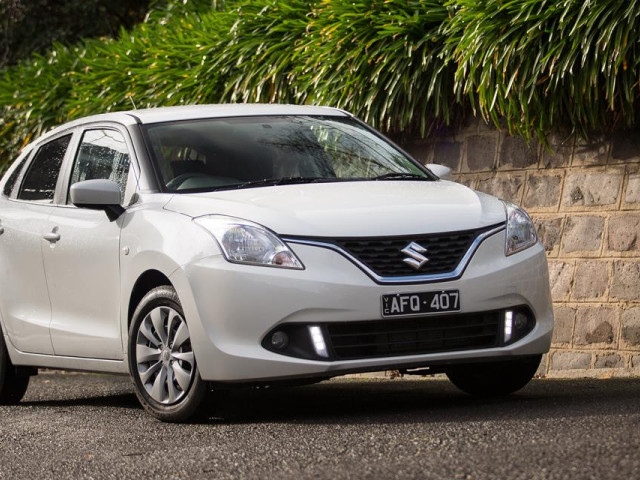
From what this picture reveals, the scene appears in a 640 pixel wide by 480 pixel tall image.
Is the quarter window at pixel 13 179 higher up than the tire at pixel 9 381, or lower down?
higher up

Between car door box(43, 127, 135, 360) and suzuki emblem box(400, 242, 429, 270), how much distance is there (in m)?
1.64

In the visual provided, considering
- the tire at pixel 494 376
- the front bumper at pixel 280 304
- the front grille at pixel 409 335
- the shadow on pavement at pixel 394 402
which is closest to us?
the front bumper at pixel 280 304

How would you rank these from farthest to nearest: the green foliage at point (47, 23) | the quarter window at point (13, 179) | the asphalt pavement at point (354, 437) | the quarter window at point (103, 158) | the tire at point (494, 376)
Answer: the green foliage at point (47, 23), the quarter window at point (13, 179), the quarter window at point (103, 158), the tire at point (494, 376), the asphalt pavement at point (354, 437)

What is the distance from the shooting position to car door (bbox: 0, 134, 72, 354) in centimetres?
803

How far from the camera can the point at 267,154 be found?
7543mm

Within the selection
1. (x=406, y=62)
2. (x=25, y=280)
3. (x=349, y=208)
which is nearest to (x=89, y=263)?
(x=25, y=280)

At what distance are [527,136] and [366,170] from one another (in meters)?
2.64

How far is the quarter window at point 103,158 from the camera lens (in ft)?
24.9

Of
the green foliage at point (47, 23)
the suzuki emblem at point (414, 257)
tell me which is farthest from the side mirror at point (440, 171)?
the green foliage at point (47, 23)

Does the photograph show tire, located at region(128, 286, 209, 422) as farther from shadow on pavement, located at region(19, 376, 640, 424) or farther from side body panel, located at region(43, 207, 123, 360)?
side body panel, located at region(43, 207, 123, 360)

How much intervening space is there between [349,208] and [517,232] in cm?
92

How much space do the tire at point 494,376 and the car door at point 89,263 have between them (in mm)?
1888

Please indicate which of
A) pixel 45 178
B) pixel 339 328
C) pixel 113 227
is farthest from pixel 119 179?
pixel 339 328

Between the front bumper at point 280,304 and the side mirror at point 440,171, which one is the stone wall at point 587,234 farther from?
the front bumper at point 280,304
